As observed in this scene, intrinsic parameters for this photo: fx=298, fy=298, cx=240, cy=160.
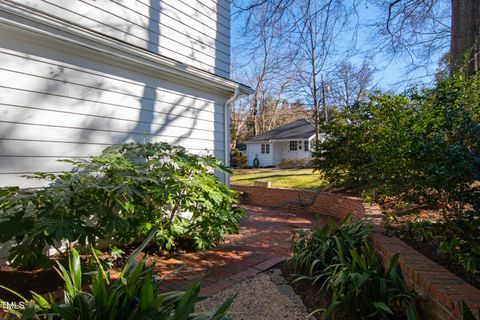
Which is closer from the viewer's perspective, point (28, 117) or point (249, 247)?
point (28, 117)

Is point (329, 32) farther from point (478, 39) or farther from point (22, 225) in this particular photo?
point (22, 225)

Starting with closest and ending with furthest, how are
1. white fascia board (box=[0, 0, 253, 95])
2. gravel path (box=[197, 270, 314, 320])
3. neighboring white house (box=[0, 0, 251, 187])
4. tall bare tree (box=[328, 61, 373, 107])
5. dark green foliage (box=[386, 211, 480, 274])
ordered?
dark green foliage (box=[386, 211, 480, 274]) < gravel path (box=[197, 270, 314, 320]) < white fascia board (box=[0, 0, 253, 95]) < neighboring white house (box=[0, 0, 251, 187]) < tall bare tree (box=[328, 61, 373, 107])

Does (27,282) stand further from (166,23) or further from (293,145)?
(293,145)

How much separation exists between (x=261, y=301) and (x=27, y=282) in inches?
96.5

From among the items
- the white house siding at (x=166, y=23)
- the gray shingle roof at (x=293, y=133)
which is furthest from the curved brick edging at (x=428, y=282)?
the gray shingle roof at (x=293, y=133)

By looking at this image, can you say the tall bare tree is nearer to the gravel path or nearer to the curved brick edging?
the curved brick edging

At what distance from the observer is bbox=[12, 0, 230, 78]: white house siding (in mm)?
4055

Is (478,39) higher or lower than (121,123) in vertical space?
higher

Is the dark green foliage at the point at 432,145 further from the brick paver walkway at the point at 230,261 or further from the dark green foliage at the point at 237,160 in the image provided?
the dark green foliage at the point at 237,160

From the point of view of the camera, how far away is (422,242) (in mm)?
3314

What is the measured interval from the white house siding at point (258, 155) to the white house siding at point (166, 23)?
20829 millimetres

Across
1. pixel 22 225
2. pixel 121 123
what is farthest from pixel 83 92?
pixel 22 225

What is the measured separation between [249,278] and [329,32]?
1106 cm

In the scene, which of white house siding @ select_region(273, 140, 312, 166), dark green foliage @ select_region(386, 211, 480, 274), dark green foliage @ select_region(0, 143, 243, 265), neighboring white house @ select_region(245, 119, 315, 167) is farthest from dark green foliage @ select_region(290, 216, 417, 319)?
white house siding @ select_region(273, 140, 312, 166)
